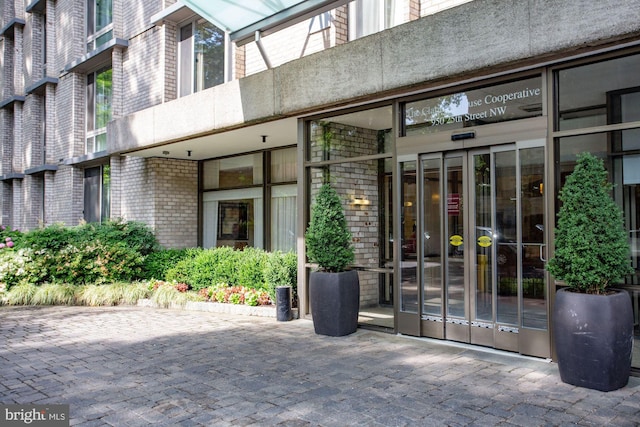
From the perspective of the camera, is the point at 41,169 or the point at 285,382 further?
the point at 41,169

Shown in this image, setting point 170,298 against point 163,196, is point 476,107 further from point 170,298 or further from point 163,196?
point 163,196

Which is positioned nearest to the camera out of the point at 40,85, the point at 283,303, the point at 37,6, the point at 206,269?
the point at 283,303

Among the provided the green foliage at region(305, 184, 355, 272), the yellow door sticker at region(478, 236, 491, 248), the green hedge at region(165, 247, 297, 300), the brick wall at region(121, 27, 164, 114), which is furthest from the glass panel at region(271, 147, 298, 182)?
the yellow door sticker at region(478, 236, 491, 248)

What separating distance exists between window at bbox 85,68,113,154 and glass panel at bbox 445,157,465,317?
11.2m

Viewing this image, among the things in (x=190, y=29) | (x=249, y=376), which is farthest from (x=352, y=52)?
(x=190, y=29)

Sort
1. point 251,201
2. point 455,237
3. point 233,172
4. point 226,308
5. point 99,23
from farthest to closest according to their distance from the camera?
point 99,23 < point 233,172 < point 251,201 < point 226,308 < point 455,237

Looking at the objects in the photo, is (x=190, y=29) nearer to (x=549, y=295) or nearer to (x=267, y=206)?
(x=267, y=206)

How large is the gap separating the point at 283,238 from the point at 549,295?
6.42 meters

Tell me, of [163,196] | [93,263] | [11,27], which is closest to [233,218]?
[163,196]

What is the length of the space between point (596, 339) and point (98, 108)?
14445 mm

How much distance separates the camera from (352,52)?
7.15 meters

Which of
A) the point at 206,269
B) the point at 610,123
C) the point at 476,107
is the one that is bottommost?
the point at 206,269

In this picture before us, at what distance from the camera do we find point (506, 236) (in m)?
6.06

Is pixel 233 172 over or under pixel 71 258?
over
